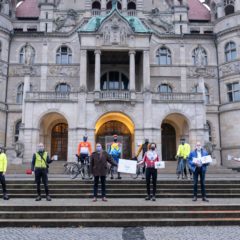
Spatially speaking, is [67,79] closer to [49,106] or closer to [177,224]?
[49,106]

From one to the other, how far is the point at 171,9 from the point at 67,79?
52.1 ft

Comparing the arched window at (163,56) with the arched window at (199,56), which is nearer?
the arched window at (199,56)

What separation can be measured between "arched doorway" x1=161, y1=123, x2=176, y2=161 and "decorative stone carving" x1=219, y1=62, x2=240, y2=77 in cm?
890

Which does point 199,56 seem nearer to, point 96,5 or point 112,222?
point 96,5

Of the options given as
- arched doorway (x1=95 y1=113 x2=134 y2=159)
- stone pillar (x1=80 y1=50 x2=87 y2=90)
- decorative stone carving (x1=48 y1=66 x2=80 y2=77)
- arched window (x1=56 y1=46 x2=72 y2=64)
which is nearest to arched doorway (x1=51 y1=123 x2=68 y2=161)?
arched doorway (x1=95 y1=113 x2=134 y2=159)

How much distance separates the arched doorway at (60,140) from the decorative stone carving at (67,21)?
12.2 meters

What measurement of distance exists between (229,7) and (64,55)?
68.3 ft

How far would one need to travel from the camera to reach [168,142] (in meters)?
37.9

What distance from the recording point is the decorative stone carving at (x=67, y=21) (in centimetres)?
4097

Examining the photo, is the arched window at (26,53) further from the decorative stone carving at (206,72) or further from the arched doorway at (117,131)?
the decorative stone carving at (206,72)

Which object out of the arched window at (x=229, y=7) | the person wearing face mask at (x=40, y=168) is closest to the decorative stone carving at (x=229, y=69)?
the arched window at (x=229, y=7)

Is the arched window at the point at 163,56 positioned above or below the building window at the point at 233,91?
above

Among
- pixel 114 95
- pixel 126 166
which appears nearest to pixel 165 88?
pixel 114 95

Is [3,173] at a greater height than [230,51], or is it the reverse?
[230,51]
